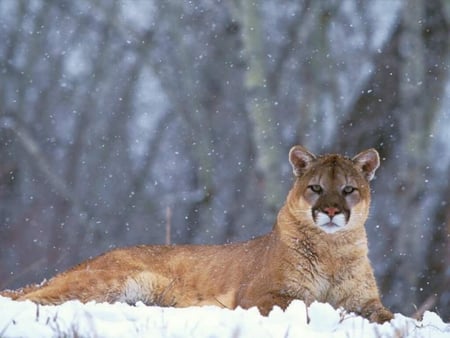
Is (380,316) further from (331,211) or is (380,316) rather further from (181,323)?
(181,323)

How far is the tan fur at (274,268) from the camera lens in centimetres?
856

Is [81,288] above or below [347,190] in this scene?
below

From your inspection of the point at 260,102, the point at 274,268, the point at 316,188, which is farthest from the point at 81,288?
the point at 260,102

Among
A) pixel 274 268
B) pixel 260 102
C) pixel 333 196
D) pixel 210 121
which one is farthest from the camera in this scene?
pixel 210 121

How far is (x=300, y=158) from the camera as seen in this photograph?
9289 mm

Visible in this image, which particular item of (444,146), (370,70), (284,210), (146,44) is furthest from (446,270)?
(284,210)

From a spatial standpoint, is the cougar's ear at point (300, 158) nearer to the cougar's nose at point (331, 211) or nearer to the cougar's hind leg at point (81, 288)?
the cougar's nose at point (331, 211)

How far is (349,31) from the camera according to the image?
17.9m

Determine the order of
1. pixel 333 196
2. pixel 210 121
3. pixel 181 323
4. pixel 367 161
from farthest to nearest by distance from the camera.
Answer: pixel 210 121
pixel 367 161
pixel 333 196
pixel 181 323

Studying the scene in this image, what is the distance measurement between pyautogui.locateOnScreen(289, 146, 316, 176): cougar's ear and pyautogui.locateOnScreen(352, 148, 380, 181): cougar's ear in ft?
1.14

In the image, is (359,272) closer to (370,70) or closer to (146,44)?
(370,70)

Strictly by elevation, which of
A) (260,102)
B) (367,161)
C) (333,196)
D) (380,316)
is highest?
(260,102)

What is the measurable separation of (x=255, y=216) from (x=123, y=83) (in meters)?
4.18

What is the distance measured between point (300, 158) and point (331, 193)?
58cm
